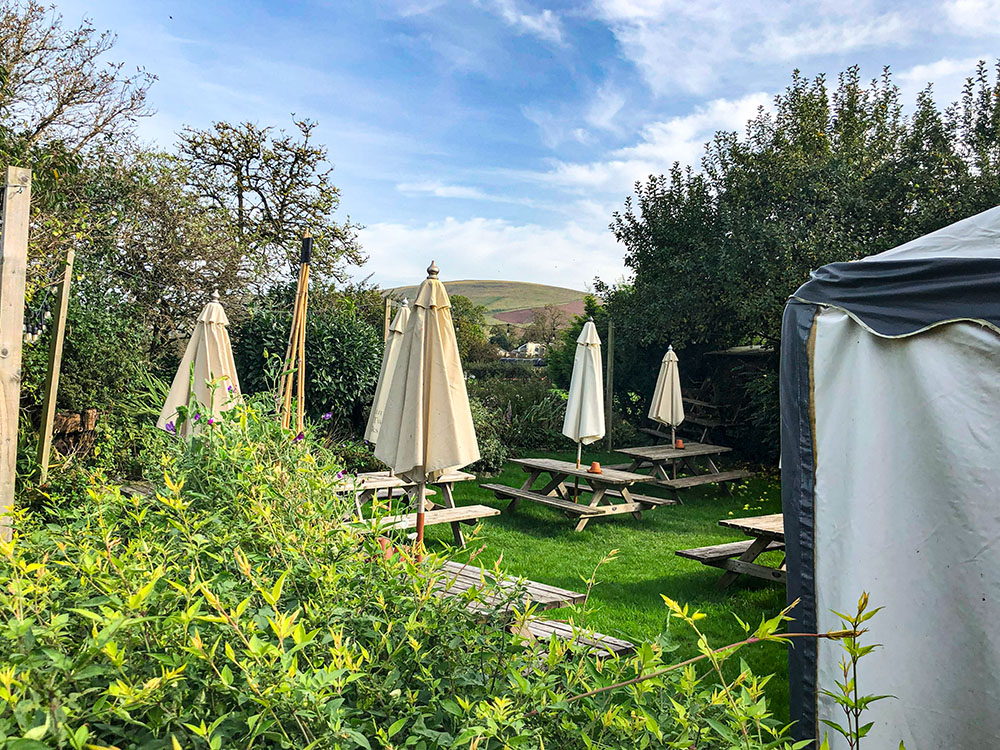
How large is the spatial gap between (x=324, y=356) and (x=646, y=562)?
6263 mm

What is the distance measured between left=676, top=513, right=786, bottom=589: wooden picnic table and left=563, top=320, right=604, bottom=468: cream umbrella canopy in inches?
110

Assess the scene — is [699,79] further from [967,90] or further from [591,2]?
[967,90]

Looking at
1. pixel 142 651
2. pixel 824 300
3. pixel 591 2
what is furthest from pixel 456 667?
pixel 591 2

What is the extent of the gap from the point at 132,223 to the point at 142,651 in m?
10.4

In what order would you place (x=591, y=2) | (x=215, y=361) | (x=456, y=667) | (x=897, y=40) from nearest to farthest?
(x=456, y=667) → (x=215, y=361) → (x=591, y=2) → (x=897, y=40)

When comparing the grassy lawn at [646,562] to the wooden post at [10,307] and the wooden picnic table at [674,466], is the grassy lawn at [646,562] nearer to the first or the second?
the wooden picnic table at [674,466]

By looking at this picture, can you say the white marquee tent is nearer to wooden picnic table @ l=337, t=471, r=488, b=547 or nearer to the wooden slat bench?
the wooden slat bench

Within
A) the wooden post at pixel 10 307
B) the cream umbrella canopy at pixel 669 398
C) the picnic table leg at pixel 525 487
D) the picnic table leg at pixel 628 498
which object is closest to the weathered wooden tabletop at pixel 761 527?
the picnic table leg at pixel 628 498

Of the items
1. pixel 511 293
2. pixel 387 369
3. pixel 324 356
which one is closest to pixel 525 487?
pixel 387 369

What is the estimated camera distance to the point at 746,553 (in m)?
5.48

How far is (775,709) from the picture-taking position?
368 centimetres

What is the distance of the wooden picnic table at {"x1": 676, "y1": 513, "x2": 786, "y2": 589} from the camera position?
515cm

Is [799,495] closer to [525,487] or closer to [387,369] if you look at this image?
[387,369]

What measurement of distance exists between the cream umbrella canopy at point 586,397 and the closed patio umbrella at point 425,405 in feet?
11.8
